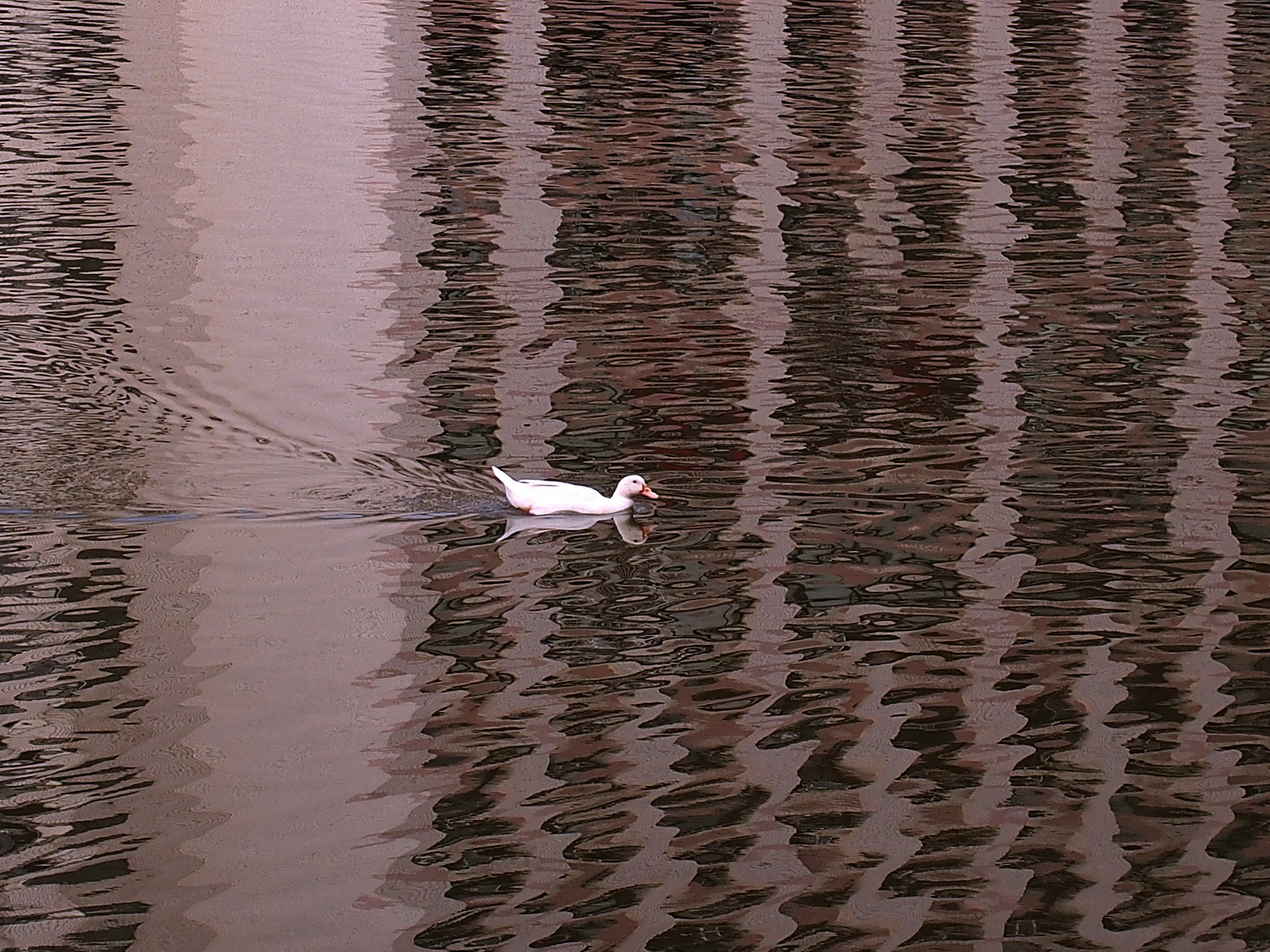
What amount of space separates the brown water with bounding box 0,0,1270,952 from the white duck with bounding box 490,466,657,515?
0.37 feet

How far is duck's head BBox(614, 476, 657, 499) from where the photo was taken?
1068 centimetres

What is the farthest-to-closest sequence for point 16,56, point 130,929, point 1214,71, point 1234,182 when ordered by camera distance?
point 1214,71 → point 16,56 → point 1234,182 → point 130,929

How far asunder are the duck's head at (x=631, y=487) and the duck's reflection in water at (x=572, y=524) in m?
0.11

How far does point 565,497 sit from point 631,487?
0.36 m

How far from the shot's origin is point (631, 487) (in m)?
10.7

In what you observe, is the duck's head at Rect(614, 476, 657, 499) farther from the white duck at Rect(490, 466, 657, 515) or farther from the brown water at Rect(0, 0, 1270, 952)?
the brown water at Rect(0, 0, 1270, 952)

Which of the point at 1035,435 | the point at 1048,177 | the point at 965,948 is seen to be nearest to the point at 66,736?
the point at 965,948

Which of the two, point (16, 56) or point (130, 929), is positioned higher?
point (16, 56)

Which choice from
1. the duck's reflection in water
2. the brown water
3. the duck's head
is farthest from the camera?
the duck's head

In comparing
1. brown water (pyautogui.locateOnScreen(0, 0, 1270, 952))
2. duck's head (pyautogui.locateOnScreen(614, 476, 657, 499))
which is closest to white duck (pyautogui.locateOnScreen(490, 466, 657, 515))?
duck's head (pyautogui.locateOnScreen(614, 476, 657, 499))

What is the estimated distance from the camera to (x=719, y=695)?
28.6 ft

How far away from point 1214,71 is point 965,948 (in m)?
26.0

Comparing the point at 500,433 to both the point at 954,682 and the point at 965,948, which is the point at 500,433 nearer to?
the point at 954,682

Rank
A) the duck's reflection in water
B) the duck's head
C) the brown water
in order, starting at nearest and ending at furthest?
the brown water, the duck's reflection in water, the duck's head
